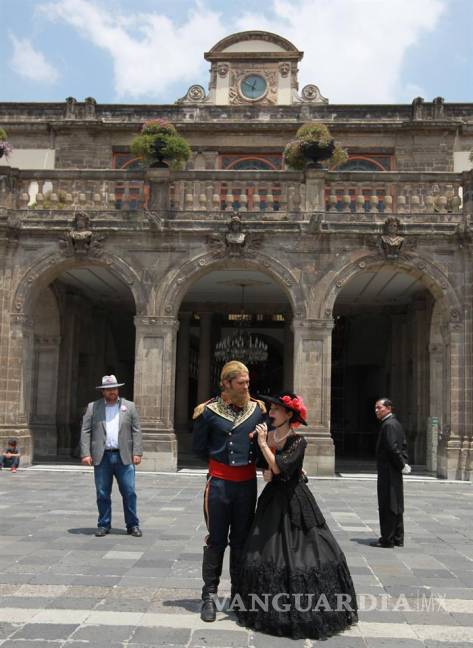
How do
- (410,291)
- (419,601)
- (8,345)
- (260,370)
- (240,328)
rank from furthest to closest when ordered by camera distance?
(260,370), (240,328), (410,291), (8,345), (419,601)

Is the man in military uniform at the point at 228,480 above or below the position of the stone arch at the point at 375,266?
below

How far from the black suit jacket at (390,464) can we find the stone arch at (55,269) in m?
8.84

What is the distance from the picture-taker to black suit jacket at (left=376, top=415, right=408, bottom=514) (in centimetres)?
780

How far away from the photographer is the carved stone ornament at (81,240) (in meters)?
15.7

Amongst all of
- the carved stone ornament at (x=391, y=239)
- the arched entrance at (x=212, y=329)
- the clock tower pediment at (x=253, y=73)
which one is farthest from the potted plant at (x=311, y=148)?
the clock tower pediment at (x=253, y=73)

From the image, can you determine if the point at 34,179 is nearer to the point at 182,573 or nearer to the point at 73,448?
the point at 73,448

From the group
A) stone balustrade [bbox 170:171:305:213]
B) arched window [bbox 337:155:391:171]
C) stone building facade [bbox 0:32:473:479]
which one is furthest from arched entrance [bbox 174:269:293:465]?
arched window [bbox 337:155:391:171]

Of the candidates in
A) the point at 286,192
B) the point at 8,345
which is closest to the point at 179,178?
the point at 286,192

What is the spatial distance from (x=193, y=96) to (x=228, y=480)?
63.4ft

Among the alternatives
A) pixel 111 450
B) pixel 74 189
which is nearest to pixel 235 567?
pixel 111 450

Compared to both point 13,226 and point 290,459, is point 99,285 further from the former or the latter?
point 290,459

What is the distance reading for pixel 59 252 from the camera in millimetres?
15961

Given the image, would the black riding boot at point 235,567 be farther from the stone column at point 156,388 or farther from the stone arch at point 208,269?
the stone arch at point 208,269

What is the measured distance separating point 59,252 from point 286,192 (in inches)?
211
